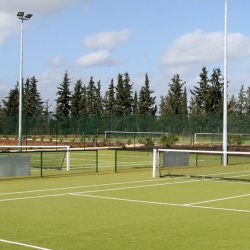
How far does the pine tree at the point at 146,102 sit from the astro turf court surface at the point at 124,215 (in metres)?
69.0

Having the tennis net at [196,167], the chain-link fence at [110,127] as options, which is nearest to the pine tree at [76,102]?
the chain-link fence at [110,127]

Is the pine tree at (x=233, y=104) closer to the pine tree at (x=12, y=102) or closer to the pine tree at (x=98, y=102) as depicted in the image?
the pine tree at (x=98, y=102)

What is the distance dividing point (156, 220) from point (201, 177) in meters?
10.1

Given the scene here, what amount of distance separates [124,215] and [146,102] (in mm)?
77100

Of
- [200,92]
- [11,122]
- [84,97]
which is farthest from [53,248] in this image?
[84,97]

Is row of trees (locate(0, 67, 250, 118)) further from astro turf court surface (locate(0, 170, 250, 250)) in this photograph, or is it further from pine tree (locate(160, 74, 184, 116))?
astro turf court surface (locate(0, 170, 250, 250))

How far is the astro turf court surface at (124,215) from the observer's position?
9016 mm

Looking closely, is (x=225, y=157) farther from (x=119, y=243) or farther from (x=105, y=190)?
(x=119, y=243)

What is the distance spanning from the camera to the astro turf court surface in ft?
29.6

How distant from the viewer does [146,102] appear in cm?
8869

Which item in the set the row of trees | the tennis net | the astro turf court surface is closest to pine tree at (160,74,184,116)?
the row of trees

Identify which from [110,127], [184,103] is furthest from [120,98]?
[110,127]

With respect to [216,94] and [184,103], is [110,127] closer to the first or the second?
[216,94]

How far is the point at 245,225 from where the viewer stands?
10594mm
